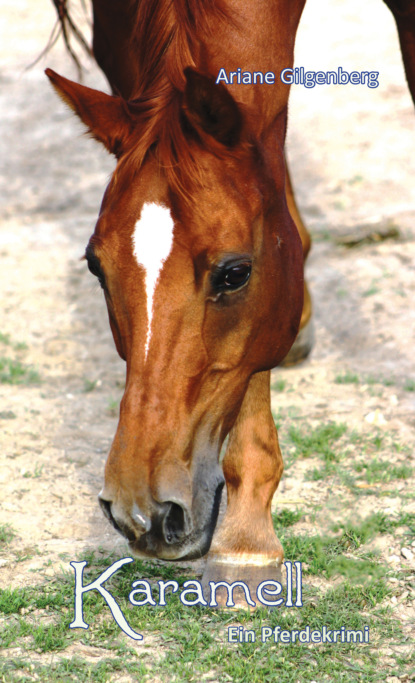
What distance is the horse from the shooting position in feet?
7.23

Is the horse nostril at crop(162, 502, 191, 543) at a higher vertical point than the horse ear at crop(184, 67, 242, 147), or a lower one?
lower

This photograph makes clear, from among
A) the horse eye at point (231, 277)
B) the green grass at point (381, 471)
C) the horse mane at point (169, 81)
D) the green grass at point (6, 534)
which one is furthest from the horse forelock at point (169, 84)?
the green grass at point (381, 471)

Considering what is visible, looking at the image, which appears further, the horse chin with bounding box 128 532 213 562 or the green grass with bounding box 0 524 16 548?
the green grass with bounding box 0 524 16 548

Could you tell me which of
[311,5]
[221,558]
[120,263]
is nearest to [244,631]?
[221,558]

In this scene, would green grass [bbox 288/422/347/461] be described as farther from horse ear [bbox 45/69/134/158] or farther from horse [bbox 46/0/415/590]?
horse ear [bbox 45/69/134/158]

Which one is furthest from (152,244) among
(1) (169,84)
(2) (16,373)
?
(2) (16,373)

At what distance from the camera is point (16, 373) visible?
4676 millimetres

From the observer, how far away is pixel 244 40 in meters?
2.61

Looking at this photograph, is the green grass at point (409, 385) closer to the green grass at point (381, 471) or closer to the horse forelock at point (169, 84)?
the green grass at point (381, 471)

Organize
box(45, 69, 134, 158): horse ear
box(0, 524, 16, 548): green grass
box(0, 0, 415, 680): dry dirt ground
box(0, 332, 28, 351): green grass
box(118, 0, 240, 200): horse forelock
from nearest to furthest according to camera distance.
Result: box(118, 0, 240, 200): horse forelock, box(45, 69, 134, 158): horse ear, box(0, 524, 16, 548): green grass, box(0, 0, 415, 680): dry dirt ground, box(0, 332, 28, 351): green grass

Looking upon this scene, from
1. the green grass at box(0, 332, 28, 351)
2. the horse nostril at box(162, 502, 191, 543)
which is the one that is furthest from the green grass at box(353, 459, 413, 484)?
the green grass at box(0, 332, 28, 351)

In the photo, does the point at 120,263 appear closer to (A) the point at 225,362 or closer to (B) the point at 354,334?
(A) the point at 225,362

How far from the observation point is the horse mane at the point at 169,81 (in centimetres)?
228

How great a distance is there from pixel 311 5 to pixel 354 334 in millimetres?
6278
